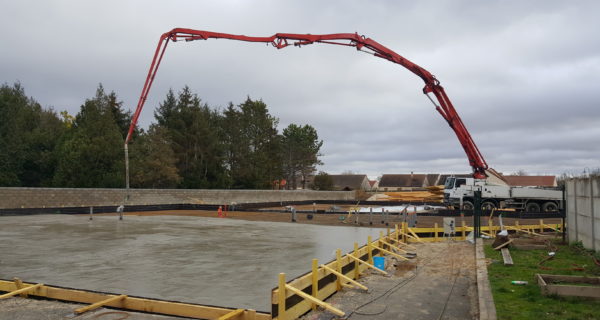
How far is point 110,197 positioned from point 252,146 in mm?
29337

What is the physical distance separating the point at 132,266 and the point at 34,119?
47.8 m

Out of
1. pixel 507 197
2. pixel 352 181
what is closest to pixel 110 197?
pixel 507 197

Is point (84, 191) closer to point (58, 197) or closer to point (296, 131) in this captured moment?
point (58, 197)

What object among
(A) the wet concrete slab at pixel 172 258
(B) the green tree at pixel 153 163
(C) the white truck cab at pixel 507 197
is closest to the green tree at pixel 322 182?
(B) the green tree at pixel 153 163

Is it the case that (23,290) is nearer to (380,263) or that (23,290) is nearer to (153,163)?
(380,263)

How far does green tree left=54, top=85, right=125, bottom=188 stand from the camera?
134ft

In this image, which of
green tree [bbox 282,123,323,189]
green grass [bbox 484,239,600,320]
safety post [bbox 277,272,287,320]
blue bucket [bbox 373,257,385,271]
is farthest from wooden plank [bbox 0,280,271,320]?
green tree [bbox 282,123,323,189]

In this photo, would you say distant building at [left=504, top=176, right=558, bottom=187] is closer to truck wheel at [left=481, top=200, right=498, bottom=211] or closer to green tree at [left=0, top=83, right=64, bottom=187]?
truck wheel at [left=481, top=200, right=498, bottom=211]

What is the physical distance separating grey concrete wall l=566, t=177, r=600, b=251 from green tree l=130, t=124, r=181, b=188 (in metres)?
36.1

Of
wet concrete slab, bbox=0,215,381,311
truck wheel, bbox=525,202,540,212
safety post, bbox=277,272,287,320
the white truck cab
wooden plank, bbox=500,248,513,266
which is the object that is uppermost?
the white truck cab

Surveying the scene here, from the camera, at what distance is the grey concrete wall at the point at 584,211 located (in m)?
11.9

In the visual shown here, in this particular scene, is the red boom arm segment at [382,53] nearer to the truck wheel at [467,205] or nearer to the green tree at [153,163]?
the truck wheel at [467,205]

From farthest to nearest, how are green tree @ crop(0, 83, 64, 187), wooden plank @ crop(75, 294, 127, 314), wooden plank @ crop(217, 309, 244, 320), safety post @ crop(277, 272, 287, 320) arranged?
green tree @ crop(0, 83, 64, 187) → wooden plank @ crop(75, 294, 127, 314) → safety post @ crop(277, 272, 287, 320) → wooden plank @ crop(217, 309, 244, 320)

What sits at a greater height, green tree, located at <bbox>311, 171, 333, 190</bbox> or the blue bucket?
green tree, located at <bbox>311, 171, 333, 190</bbox>
